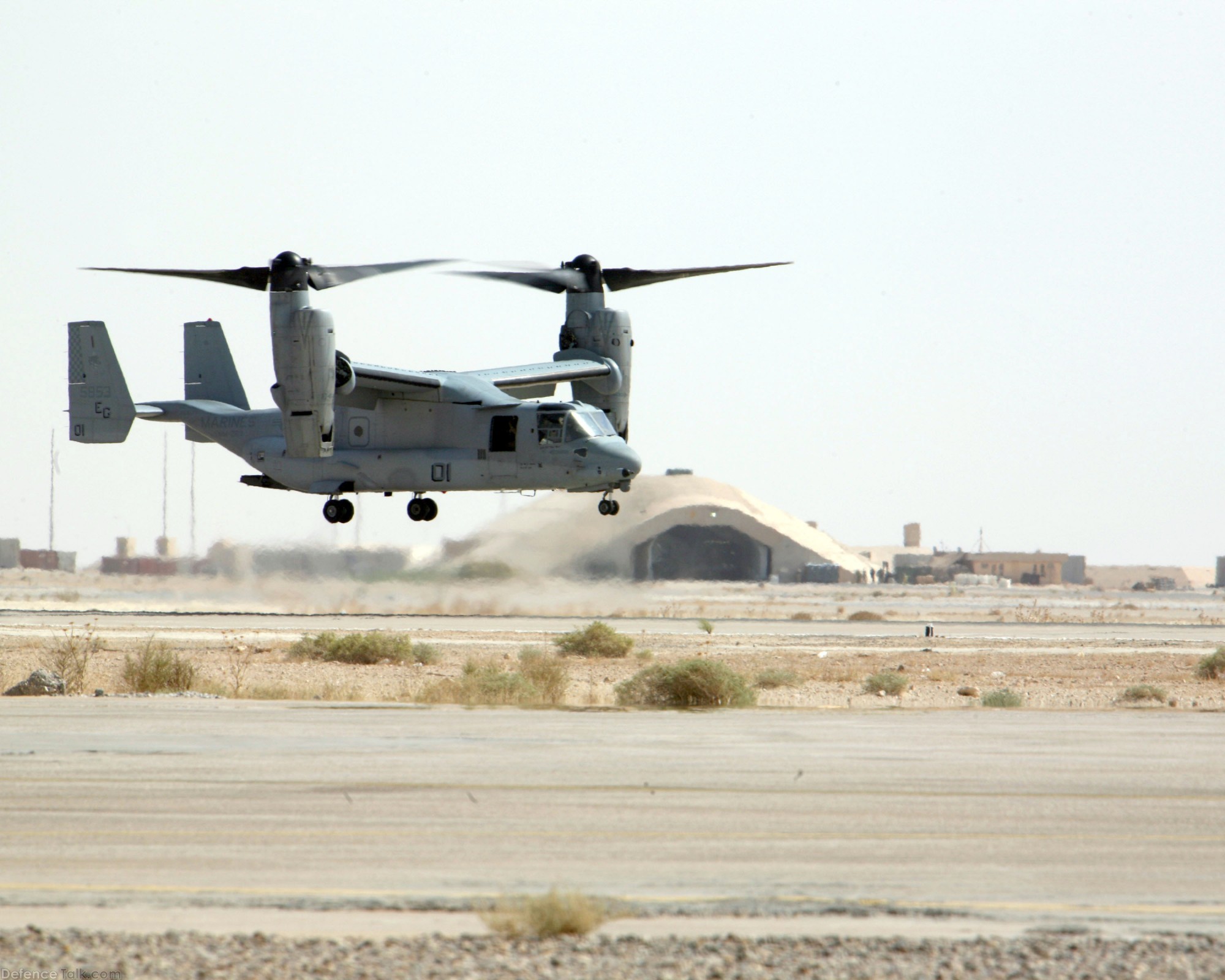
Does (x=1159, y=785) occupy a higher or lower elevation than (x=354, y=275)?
lower

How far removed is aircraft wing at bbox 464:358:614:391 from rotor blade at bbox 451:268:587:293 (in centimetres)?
253

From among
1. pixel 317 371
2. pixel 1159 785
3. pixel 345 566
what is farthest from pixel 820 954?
pixel 345 566

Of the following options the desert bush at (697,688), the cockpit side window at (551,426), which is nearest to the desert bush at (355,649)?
the cockpit side window at (551,426)

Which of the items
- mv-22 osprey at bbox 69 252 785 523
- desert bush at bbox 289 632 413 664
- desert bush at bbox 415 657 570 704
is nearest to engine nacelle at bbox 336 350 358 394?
mv-22 osprey at bbox 69 252 785 523

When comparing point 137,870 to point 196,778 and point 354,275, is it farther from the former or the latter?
point 354,275

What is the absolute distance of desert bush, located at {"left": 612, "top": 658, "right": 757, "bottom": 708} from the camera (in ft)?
83.9

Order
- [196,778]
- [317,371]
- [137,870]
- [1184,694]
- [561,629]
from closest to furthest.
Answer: [137,870] < [196,778] < [1184,694] < [317,371] < [561,629]

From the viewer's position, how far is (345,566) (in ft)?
195

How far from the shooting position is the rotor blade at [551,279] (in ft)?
160

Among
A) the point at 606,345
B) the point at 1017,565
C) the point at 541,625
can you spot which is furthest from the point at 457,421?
the point at 1017,565

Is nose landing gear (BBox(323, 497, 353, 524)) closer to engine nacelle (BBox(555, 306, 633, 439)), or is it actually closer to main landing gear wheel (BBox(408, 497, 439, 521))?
main landing gear wheel (BBox(408, 497, 439, 521))

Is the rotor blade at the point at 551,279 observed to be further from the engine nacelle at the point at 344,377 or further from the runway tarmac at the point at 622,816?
the runway tarmac at the point at 622,816

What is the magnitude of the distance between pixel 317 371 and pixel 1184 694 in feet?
74.7

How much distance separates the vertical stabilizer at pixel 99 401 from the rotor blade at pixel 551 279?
50.1ft
